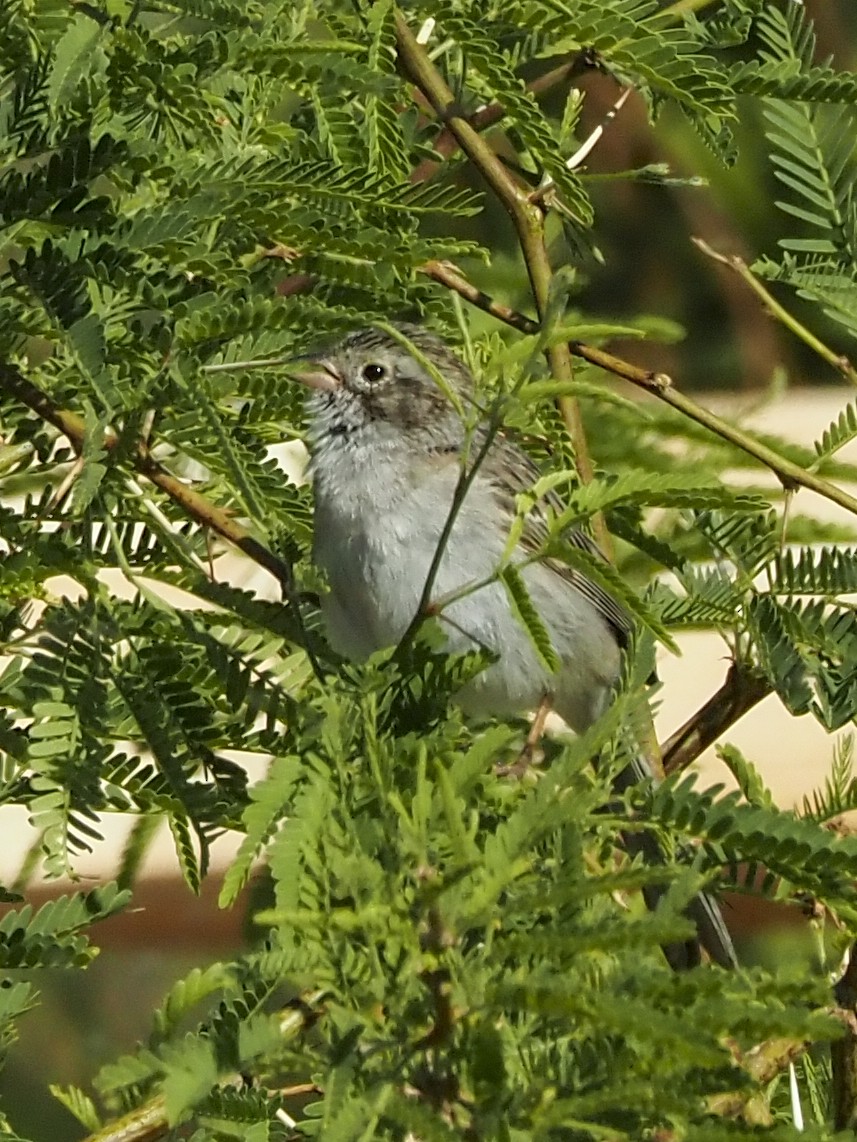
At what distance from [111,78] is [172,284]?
20cm

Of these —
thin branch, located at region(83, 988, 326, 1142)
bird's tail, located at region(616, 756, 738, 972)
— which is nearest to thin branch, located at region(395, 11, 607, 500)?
bird's tail, located at region(616, 756, 738, 972)

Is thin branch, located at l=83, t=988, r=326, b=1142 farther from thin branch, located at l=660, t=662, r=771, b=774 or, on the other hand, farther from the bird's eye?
the bird's eye

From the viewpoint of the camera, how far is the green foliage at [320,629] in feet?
3.82

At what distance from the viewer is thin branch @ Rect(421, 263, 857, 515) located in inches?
78.7

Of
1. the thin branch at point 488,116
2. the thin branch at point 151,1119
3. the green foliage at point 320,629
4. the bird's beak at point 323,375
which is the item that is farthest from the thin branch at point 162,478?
the bird's beak at point 323,375

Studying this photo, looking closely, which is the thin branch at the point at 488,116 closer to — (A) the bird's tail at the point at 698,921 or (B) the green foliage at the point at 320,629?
(B) the green foliage at the point at 320,629

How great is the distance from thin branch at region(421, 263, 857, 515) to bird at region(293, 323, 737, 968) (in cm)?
17

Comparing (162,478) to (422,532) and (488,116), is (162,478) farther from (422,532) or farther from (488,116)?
(422,532)

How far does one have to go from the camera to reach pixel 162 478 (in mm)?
1716

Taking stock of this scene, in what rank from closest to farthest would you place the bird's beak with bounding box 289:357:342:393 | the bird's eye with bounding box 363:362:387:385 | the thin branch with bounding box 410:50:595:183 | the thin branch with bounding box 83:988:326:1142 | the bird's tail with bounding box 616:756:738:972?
the thin branch with bounding box 83:988:326:1142 → the bird's tail with bounding box 616:756:738:972 → the thin branch with bounding box 410:50:595:183 → the bird's beak with bounding box 289:357:342:393 → the bird's eye with bounding box 363:362:387:385

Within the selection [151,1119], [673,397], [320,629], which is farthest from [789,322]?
[151,1119]

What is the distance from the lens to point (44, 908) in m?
1.53

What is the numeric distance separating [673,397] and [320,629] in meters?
0.50

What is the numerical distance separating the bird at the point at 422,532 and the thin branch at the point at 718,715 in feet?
1.23
